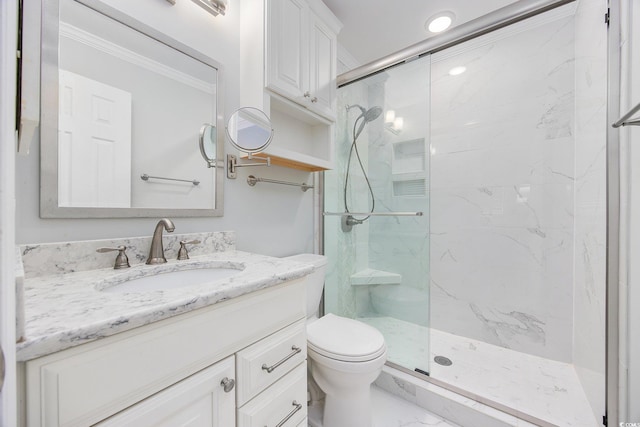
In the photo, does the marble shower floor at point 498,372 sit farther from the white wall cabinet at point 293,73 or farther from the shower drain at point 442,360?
the white wall cabinet at point 293,73

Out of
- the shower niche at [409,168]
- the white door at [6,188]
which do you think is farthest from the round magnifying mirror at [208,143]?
the shower niche at [409,168]

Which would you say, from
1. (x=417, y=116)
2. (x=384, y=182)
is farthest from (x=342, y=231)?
(x=417, y=116)

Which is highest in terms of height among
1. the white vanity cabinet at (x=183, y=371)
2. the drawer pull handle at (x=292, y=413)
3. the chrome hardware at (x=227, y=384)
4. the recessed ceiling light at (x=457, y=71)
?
the recessed ceiling light at (x=457, y=71)

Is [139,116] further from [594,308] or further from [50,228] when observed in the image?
[594,308]

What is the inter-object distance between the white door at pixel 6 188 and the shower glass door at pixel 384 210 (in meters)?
1.64

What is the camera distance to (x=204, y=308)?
61cm

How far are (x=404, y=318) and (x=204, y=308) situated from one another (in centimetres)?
159

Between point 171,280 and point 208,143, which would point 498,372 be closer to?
point 171,280

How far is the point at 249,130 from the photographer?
1.18m

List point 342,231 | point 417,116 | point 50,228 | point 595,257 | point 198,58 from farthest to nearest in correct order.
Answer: point 342,231
point 417,116
point 595,257
point 198,58
point 50,228

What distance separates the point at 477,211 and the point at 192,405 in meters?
2.13

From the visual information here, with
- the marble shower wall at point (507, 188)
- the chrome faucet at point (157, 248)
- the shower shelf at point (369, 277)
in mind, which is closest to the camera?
the chrome faucet at point (157, 248)

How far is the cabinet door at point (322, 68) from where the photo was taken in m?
1.43

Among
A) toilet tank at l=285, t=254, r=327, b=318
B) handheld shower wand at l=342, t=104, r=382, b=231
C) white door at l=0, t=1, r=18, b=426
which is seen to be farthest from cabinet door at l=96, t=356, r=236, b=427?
handheld shower wand at l=342, t=104, r=382, b=231
